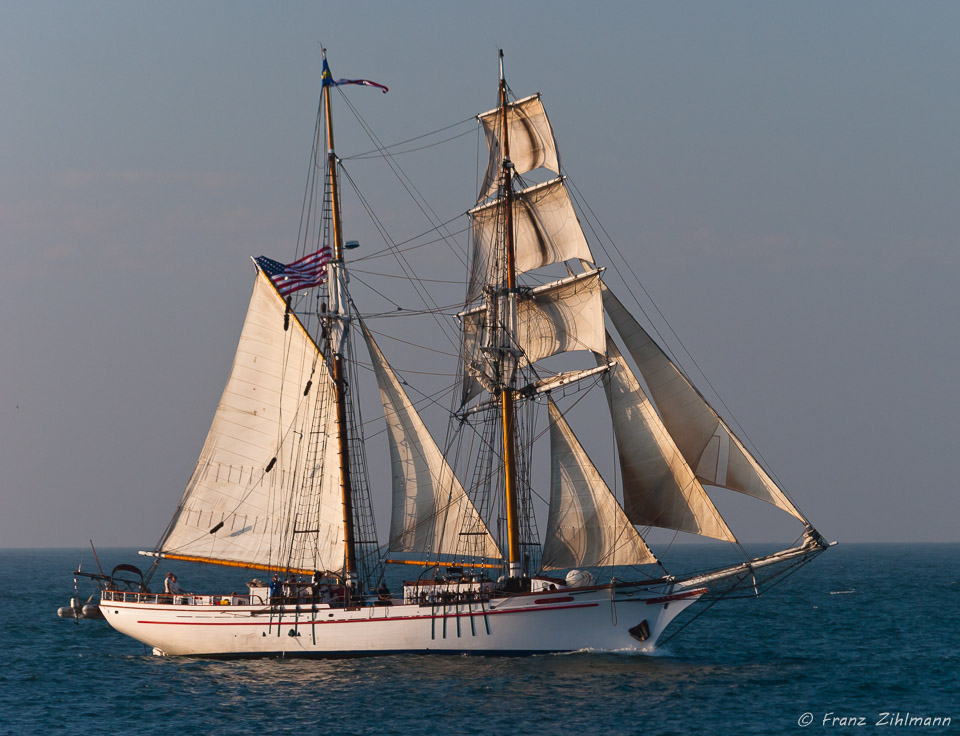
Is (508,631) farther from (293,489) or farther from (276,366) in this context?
(276,366)

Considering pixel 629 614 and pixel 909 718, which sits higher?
pixel 629 614

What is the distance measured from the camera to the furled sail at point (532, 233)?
177 feet

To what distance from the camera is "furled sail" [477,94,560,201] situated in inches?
2165

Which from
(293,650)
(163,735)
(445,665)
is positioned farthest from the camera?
(293,650)

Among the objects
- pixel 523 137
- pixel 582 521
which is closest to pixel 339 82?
pixel 523 137

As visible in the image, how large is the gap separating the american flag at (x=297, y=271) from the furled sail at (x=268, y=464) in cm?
88

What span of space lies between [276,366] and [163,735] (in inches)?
803

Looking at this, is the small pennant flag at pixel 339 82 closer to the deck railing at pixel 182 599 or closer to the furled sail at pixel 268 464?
the furled sail at pixel 268 464

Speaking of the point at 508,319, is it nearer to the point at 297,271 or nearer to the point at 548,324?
the point at 548,324

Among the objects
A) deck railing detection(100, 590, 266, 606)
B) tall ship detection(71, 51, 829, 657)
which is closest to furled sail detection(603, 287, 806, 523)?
tall ship detection(71, 51, 829, 657)

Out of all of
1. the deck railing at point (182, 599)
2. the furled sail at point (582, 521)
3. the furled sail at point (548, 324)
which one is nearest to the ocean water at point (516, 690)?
the deck railing at point (182, 599)

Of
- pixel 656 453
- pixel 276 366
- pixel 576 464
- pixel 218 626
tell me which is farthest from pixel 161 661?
pixel 656 453

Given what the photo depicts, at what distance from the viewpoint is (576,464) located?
5138cm

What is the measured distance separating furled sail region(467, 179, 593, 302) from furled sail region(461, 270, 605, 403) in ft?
3.94
